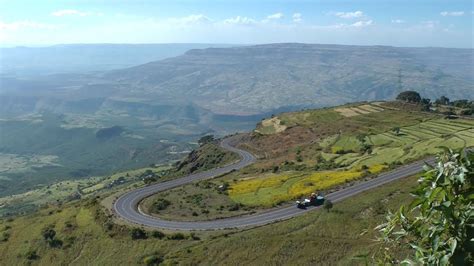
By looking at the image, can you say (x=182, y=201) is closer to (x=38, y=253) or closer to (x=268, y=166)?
(x=38, y=253)

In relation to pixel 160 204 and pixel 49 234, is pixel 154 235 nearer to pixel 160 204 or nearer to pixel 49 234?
pixel 160 204

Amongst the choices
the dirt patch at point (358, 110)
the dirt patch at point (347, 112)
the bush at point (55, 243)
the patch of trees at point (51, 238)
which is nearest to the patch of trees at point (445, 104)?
the dirt patch at point (358, 110)

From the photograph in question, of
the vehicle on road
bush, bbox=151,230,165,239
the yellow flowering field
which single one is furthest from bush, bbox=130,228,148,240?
the vehicle on road

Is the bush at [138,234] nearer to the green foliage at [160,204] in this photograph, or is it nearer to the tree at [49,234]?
the green foliage at [160,204]

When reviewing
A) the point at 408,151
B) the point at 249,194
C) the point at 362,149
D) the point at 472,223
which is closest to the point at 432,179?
the point at 472,223

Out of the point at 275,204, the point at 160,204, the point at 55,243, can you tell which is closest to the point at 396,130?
the point at 275,204
